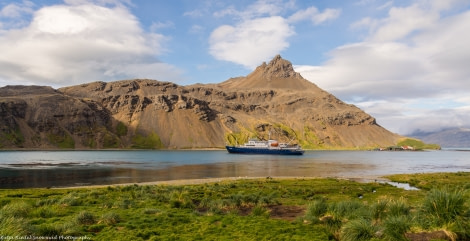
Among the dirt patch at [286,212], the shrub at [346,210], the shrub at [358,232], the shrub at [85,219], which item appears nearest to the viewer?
the shrub at [358,232]

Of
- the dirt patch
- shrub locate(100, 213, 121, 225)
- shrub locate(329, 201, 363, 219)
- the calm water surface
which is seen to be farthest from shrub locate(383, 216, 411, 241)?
the calm water surface

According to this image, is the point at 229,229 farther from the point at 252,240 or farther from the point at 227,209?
the point at 227,209

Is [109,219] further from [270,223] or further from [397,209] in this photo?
[397,209]

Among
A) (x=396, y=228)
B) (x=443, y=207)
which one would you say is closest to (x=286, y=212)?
(x=396, y=228)

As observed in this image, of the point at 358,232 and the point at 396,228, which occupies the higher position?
the point at 396,228

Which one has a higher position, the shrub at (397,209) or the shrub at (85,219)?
the shrub at (397,209)

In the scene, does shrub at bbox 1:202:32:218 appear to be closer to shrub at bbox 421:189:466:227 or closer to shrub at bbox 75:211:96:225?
shrub at bbox 75:211:96:225

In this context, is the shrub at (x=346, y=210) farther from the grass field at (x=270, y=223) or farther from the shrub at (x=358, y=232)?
the shrub at (x=358, y=232)

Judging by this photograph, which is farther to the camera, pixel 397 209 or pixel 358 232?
pixel 397 209

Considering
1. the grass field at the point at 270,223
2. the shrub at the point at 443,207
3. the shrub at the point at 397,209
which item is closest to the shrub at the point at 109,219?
the grass field at the point at 270,223

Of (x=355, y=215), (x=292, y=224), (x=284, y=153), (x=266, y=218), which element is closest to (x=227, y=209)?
(x=266, y=218)

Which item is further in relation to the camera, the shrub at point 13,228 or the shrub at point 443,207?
the shrub at point 443,207

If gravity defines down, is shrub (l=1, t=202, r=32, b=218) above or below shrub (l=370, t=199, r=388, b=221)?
below

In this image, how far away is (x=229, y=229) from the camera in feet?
49.3
